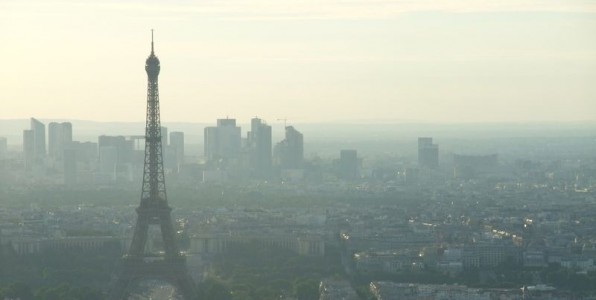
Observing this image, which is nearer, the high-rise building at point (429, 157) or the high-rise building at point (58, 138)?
the high-rise building at point (58, 138)

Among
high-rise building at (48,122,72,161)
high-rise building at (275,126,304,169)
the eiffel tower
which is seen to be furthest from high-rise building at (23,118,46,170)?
the eiffel tower

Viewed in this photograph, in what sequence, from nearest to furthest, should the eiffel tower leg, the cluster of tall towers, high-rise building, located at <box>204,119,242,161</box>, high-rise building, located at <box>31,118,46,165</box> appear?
the eiffel tower leg → the cluster of tall towers → high-rise building, located at <box>204,119,242,161</box> → high-rise building, located at <box>31,118,46,165</box>

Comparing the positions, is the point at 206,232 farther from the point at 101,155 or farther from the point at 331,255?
the point at 101,155

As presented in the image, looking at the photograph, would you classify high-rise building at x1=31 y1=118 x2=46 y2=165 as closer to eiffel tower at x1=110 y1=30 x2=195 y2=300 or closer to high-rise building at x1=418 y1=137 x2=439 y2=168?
high-rise building at x1=418 y1=137 x2=439 y2=168

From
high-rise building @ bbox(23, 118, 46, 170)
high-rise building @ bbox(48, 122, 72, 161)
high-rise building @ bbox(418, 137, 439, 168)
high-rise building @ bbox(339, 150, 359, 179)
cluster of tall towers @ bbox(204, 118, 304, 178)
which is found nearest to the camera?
cluster of tall towers @ bbox(204, 118, 304, 178)

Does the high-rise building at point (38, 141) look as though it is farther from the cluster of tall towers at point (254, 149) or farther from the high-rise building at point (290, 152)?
the high-rise building at point (290, 152)

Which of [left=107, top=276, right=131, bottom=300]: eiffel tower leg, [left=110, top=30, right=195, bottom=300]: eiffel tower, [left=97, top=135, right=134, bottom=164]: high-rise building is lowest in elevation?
[left=107, top=276, right=131, bottom=300]: eiffel tower leg

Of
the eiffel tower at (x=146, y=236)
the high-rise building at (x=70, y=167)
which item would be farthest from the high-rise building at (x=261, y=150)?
the eiffel tower at (x=146, y=236)

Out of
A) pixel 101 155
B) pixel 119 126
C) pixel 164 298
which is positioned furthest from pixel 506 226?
pixel 119 126
